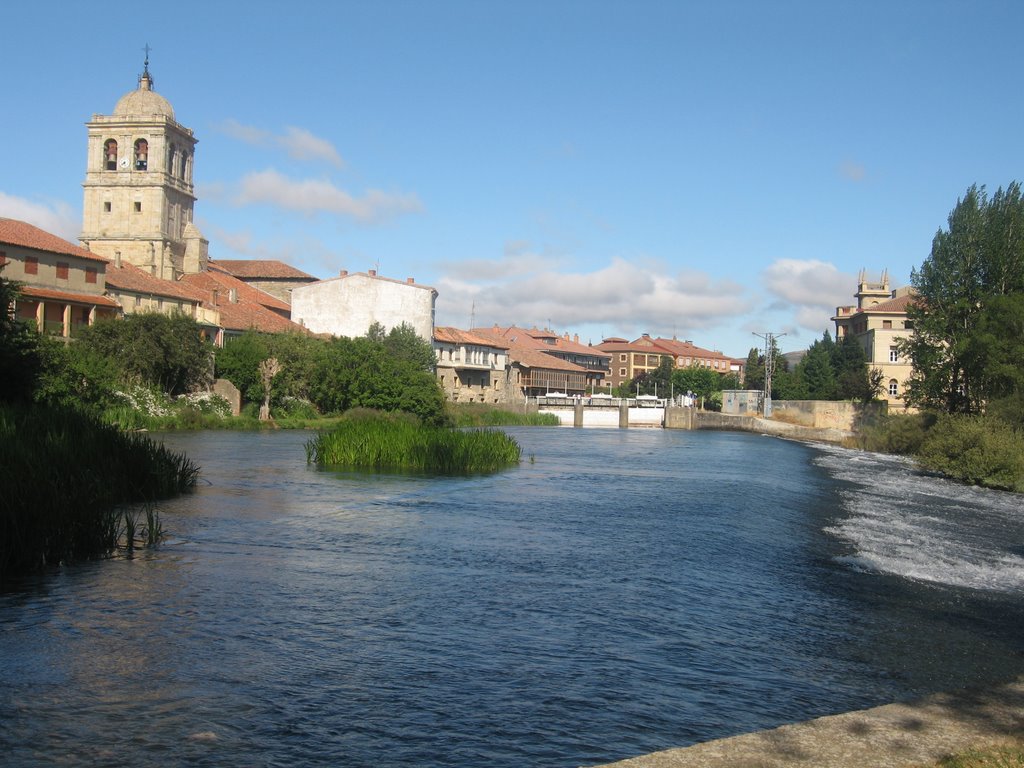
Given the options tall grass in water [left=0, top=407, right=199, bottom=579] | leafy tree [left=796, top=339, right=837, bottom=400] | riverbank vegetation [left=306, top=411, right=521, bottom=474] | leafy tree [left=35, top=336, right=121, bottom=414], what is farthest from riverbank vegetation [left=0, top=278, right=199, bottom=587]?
leafy tree [left=796, top=339, right=837, bottom=400]

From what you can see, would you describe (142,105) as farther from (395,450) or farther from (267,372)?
(395,450)

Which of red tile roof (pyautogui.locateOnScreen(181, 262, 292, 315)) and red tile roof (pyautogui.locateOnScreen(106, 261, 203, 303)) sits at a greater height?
red tile roof (pyautogui.locateOnScreen(181, 262, 292, 315))

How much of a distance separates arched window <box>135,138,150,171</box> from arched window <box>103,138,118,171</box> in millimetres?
2461

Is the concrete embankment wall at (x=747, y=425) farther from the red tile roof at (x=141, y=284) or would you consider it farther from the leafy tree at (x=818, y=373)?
the red tile roof at (x=141, y=284)

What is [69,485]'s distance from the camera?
15.7 m

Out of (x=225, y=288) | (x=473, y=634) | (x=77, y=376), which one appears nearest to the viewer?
(x=473, y=634)

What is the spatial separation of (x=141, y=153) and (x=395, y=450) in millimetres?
87472

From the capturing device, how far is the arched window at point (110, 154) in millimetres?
108750

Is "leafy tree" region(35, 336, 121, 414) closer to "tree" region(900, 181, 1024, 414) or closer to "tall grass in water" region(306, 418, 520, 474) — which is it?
"tall grass in water" region(306, 418, 520, 474)

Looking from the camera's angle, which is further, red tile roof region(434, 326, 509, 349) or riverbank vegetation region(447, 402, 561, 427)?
red tile roof region(434, 326, 509, 349)

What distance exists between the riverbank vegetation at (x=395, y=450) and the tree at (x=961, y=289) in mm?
30882

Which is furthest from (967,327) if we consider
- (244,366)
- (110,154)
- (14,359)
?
(110,154)

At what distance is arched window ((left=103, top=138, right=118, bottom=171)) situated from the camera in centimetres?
10875

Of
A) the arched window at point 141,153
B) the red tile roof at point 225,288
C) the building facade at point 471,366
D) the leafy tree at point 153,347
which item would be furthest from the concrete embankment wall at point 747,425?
the arched window at point 141,153
